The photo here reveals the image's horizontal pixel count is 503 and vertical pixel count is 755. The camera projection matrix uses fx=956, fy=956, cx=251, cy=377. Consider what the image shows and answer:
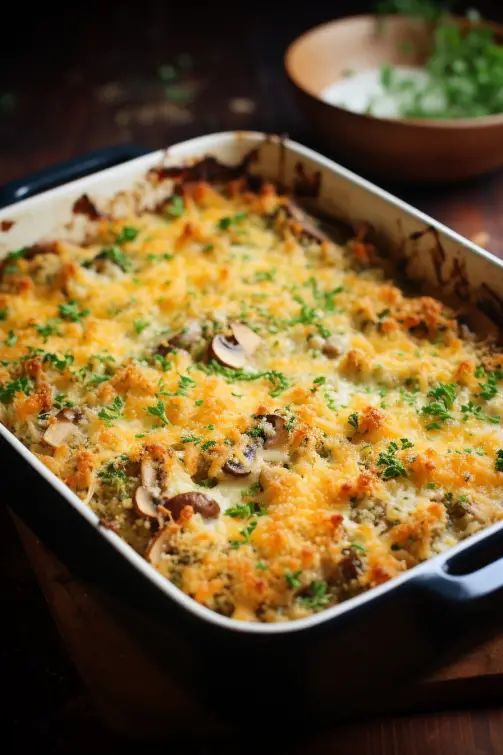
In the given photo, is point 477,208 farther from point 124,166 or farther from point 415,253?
point 124,166

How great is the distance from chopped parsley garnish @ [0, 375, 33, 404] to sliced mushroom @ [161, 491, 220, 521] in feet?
2.19

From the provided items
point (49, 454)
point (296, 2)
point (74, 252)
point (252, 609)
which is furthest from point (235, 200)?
point (296, 2)

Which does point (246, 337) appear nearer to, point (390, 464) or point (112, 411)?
point (112, 411)

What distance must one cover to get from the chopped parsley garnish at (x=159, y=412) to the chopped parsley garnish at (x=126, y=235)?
3.08 ft

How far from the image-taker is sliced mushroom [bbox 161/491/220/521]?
2.31m

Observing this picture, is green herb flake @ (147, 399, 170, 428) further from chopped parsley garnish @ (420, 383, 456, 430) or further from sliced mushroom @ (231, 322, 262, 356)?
chopped parsley garnish @ (420, 383, 456, 430)

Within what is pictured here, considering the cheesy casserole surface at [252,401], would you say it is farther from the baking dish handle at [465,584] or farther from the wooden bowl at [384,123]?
the wooden bowl at [384,123]

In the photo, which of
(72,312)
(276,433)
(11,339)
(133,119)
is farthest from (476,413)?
(133,119)

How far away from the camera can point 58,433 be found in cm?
258

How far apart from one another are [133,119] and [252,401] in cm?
252

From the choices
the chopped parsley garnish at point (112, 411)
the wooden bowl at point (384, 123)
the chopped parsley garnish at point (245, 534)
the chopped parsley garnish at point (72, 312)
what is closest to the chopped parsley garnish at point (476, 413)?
the chopped parsley garnish at point (245, 534)

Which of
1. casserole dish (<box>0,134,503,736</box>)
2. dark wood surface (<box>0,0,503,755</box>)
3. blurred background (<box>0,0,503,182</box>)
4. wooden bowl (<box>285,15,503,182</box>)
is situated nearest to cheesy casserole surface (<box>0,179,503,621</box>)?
casserole dish (<box>0,134,503,736</box>)

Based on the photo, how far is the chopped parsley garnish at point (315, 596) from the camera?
2117 millimetres

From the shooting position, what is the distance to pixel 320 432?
255cm
